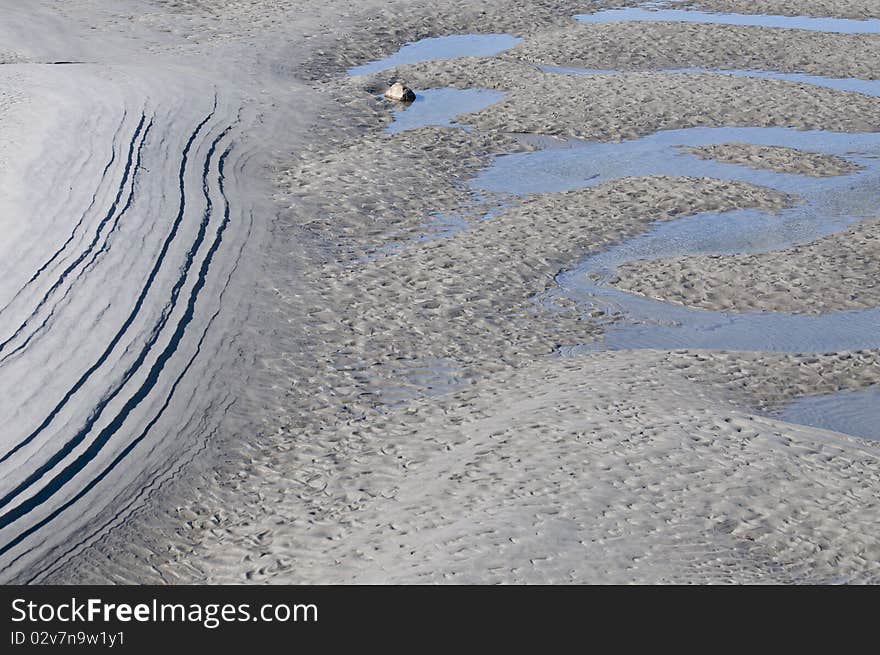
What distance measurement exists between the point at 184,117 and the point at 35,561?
7.04 m

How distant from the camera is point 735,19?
1767 centimetres

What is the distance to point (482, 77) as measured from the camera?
47.9 ft

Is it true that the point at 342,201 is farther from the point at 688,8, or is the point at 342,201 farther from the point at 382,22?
the point at 688,8

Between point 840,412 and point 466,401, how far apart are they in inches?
104

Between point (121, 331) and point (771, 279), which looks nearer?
point (121, 331)

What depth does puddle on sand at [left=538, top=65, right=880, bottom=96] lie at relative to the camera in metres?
15.0

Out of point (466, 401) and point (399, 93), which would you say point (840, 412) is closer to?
point (466, 401)

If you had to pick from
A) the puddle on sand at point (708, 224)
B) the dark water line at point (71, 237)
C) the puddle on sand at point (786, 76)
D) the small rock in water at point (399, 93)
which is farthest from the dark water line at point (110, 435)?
the puddle on sand at point (786, 76)

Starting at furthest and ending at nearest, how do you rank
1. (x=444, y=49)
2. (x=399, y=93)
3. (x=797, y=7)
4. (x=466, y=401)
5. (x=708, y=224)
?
1. (x=797, y=7)
2. (x=444, y=49)
3. (x=399, y=93)
4. (x=708, y=224)
5. (x=466, y=401)

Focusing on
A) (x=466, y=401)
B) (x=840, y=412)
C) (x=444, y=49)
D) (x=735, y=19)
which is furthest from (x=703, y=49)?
(x=466, y=401)

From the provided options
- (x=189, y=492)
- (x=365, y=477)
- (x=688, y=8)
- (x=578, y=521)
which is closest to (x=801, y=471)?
(x=578, y=521)

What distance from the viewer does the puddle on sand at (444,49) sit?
1517 centimetres

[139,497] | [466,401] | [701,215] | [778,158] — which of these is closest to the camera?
[139,497]

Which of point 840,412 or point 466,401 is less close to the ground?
point 466,401
